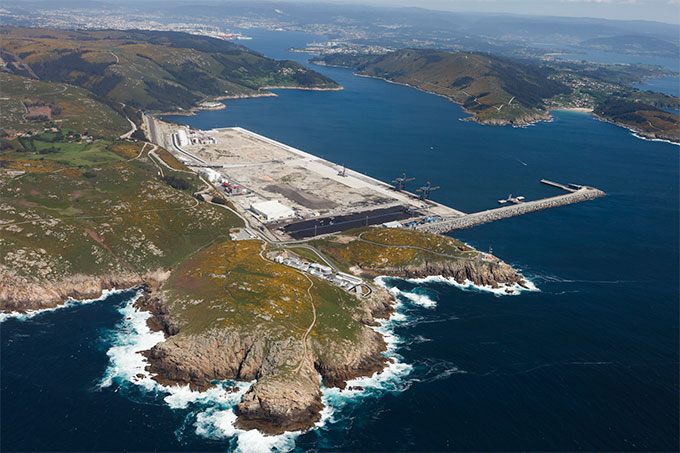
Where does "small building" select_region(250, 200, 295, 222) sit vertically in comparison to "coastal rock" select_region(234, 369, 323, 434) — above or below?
above

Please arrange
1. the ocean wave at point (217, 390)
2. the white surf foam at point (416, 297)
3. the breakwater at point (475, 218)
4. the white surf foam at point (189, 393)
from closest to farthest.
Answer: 1. the white surf foam at point (189, 393)
2. the ocean wave at point (217, 390)
3. the white surf foam at point (416, 297)
4. the breakwater at point (475, 218)

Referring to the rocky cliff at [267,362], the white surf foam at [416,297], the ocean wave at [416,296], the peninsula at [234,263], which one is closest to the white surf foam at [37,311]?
the peninsula at [234,263]

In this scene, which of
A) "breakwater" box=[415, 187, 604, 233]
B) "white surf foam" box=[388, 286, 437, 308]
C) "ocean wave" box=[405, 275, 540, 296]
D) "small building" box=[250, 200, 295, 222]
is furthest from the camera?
"breakwater" box=[415, 187, 604, 233]

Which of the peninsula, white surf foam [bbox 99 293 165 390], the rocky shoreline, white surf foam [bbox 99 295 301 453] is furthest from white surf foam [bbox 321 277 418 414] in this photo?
white surf foam [bbox 99 293 165 390]

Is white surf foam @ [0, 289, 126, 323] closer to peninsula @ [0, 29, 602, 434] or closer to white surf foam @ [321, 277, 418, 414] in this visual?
peninsula @ [0, 29, 602, 434]

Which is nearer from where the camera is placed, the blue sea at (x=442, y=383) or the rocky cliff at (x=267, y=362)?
the blue sea at (x=442, y=383)

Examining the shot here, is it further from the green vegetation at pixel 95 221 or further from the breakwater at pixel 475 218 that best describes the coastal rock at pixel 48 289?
the breakwater at pixel 475 218

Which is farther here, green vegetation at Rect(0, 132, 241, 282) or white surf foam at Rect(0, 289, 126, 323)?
green vegetation at Rect(0, 132, 241, 282)

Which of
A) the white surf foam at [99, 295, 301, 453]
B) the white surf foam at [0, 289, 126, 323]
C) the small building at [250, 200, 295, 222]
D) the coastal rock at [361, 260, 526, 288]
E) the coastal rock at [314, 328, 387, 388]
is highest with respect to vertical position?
the small building at [250, 200, 295, 222]
